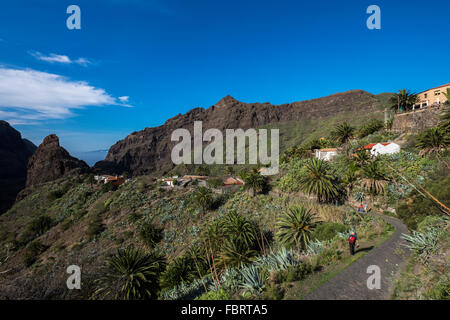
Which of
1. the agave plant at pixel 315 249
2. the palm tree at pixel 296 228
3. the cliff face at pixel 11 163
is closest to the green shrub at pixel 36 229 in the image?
the palm tree at pixel 296 228

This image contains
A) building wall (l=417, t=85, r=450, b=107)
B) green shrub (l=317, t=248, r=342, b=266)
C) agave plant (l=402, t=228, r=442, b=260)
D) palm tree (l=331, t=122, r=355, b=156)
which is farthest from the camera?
building wall (l=417, t=85, r=450, b=107)

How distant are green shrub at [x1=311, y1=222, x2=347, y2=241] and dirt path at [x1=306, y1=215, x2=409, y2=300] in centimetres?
464

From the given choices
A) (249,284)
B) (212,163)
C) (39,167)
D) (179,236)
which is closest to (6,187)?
(39,167)

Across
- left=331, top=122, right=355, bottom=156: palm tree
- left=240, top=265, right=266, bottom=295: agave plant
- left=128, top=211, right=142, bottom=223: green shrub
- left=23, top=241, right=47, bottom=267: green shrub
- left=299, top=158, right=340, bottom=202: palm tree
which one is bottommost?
left=23, top=241, right=47, bottom=267: green shrub

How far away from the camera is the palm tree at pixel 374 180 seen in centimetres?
2451

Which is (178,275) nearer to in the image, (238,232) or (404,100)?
(238,232)

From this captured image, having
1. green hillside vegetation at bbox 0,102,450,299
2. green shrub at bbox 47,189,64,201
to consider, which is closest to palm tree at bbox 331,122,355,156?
green hillside vegetation at bbox 0,102,450,299

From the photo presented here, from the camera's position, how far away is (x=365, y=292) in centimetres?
766

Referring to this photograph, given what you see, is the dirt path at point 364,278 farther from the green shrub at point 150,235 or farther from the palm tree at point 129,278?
the green shrub at point 150,235

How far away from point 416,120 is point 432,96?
1148 centimetres

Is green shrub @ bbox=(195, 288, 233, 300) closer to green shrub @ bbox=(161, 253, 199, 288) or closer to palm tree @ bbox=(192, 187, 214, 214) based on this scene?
green shrub @ bbox=(161, 253, 199, 288)

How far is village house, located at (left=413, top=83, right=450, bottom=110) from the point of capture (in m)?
42.8

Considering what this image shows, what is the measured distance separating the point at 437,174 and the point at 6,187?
192 meters

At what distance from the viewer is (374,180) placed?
81.8 feet
